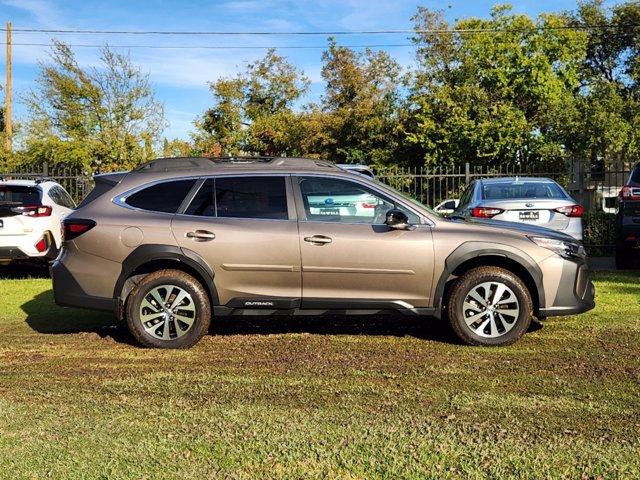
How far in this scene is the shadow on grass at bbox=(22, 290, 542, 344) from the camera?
660cm

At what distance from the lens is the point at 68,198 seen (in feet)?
36.0

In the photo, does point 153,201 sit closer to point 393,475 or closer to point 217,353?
point 217,353

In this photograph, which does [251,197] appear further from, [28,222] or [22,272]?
[22,272]

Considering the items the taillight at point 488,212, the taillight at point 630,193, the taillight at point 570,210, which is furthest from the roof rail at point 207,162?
the taillight at point 630,193

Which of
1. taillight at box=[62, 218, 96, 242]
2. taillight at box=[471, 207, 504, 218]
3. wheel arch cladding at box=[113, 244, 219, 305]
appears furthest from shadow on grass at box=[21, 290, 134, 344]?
taillight at box=[471, 207, 504, 218]

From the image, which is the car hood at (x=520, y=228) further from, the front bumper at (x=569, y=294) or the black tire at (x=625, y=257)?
the black tire at (x=625, y=257)

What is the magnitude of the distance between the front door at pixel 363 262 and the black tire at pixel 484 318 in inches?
10.4

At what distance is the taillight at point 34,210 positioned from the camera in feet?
30.9

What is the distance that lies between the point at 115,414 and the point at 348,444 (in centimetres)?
157

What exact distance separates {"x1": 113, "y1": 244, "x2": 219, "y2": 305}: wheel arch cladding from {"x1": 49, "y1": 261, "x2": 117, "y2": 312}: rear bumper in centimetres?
13

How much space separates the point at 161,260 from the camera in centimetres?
599

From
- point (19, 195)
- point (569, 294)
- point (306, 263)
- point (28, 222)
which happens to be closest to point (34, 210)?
point (28, 222)

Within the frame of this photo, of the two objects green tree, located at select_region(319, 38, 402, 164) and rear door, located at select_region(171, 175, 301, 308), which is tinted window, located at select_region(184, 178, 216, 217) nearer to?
rear door, located at select_region(171, 175, 301, 308)

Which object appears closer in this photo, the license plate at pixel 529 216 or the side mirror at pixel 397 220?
the side mirror at pixel 397 220
